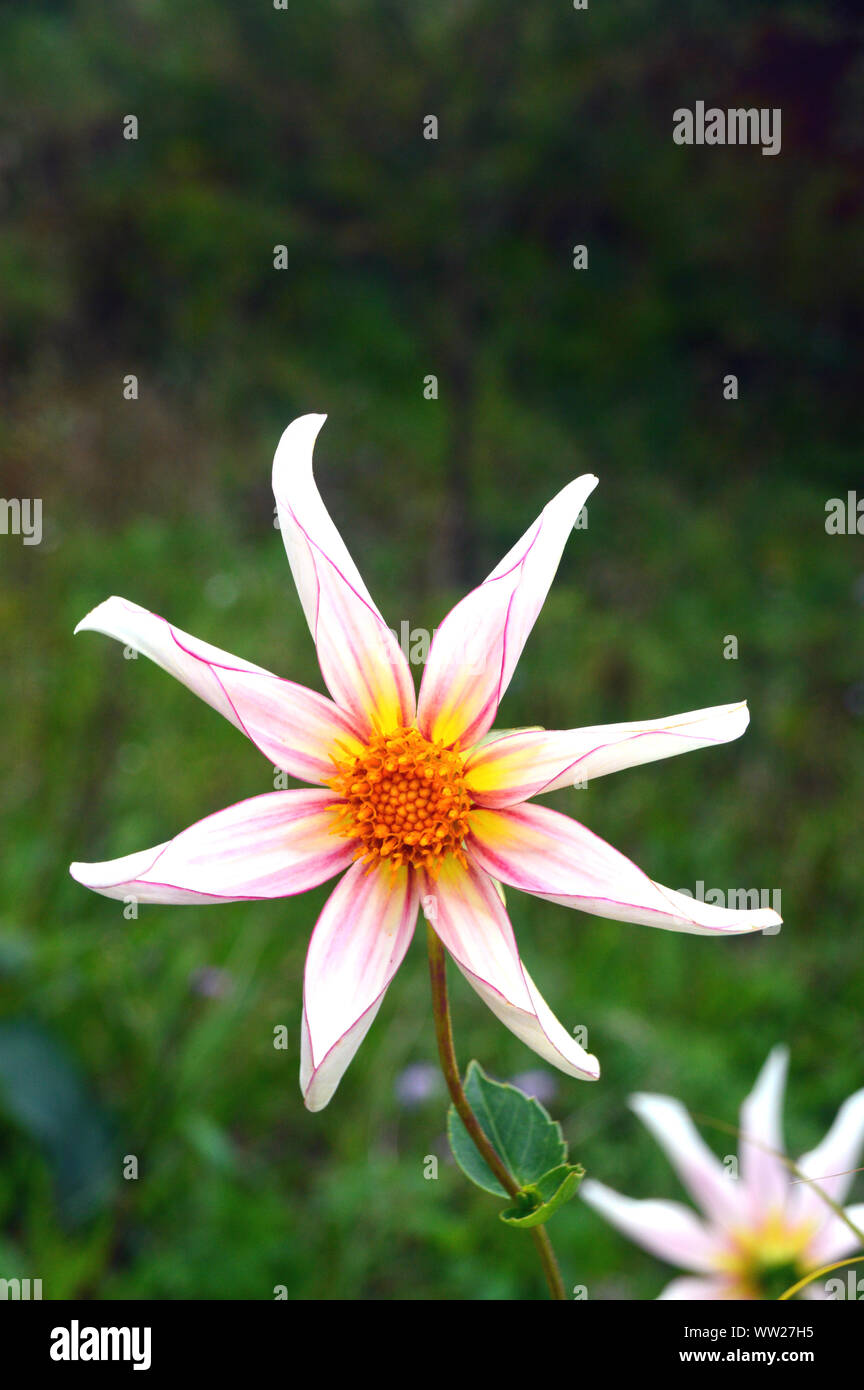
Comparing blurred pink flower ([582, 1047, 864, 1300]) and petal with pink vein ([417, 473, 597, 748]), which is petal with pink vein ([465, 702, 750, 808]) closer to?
petal with pink vein ([417, 473, 597, 748])

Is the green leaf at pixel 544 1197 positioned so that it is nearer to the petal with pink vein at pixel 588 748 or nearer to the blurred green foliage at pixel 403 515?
the petal with pink vein at pixel 588 748

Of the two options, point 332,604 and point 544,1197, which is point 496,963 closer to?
point 544,1197

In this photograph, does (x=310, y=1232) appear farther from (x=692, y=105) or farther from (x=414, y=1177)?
(x=692, y=105)

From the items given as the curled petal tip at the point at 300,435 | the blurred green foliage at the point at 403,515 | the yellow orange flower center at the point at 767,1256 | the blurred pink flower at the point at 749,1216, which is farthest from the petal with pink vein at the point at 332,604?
the blurred green foliage at the point at 403,515

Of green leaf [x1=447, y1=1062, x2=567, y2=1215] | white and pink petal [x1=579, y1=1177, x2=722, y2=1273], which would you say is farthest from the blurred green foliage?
green leaf [x1=447, y1=1062, x2=567, y2=1215]

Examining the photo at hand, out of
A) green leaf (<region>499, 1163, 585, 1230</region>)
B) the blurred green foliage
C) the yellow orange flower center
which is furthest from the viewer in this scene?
the blurred green foliage
